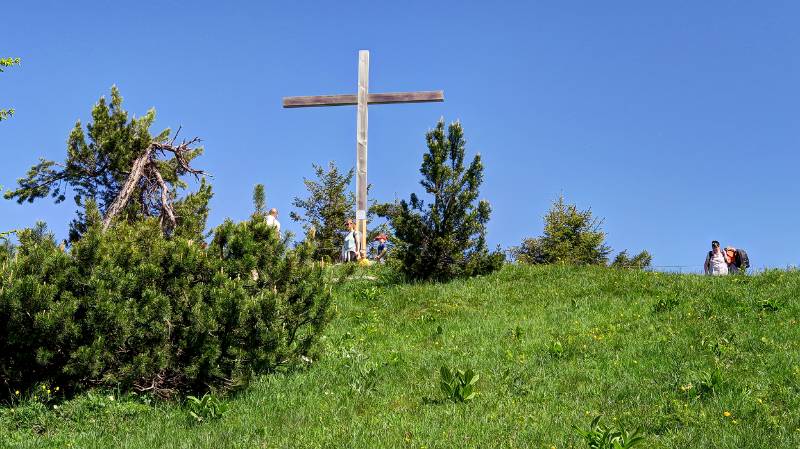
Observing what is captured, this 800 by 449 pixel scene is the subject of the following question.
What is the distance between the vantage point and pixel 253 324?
10523mm

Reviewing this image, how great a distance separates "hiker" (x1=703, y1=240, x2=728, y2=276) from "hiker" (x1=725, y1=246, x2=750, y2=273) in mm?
332

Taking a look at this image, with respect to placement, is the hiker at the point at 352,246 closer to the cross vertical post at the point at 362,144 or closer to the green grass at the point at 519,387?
the cross vertical post at the point at 362,144

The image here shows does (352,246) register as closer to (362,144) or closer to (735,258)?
(362,144)

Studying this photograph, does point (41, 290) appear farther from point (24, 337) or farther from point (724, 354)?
point (724, 354)

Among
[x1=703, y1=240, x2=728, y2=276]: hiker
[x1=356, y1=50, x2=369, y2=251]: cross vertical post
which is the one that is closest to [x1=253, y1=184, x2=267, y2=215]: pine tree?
[x1=356, y1=50, x2=369, y2=251]: cross vertical post

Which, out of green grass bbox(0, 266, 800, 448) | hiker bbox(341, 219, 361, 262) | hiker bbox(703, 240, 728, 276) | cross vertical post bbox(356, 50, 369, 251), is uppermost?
cross vertical post bbox(356, 50, 369, 251)

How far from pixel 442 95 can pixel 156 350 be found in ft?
46.6

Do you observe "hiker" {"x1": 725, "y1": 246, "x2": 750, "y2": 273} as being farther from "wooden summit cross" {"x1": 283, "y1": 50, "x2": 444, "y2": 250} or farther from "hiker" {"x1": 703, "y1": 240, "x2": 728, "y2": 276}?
"wooden summit cross" {"x1": 283, "y1": 50, "x2": 444, "y2": 250}

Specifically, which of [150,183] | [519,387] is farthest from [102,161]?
[519,387]

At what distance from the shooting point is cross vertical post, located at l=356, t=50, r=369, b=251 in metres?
22.1

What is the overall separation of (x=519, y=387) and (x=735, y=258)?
1471cm

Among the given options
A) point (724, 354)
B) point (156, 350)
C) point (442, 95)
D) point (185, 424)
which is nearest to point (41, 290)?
point (156, 350)

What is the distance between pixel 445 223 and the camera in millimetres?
18766

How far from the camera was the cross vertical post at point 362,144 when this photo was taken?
22.1m
